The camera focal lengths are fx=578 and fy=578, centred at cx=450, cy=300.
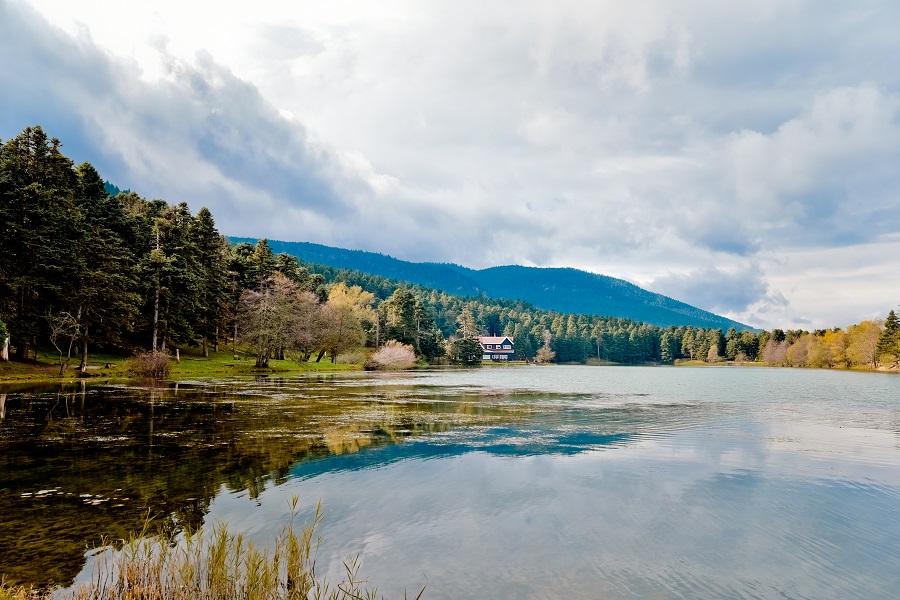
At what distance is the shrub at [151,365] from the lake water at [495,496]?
29.3 meters

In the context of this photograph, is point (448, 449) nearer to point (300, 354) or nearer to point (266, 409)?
point (266, 409)

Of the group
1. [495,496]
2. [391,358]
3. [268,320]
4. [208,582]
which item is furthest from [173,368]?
[208,582]

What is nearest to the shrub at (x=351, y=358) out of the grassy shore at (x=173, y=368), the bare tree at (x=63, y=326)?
the grassy shore at (x=173, y=368)

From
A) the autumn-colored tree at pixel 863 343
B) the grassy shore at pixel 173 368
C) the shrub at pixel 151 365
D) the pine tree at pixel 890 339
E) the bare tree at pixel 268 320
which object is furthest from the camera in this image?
the autumn-colored tree at pixel 863 343

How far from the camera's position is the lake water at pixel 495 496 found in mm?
11570

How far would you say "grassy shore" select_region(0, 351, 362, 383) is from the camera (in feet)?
179

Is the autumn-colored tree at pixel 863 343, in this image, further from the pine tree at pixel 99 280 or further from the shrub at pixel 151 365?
the pine tree at pixel 99 280

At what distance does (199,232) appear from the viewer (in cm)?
8956

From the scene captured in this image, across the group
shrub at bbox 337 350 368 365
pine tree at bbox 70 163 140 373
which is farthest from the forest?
shrub at bbox 337 350 368 365

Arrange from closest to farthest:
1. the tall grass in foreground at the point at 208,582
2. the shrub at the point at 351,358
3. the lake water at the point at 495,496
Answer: the tall grass in foreground at the point at 208,582 < the lake water at the point at 495,496 < the shrub at the point at 351,358

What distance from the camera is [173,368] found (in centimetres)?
7188

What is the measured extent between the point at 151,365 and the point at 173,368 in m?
9.58

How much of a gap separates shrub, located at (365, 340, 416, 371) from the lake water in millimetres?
75502

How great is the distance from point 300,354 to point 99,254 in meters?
52.9
